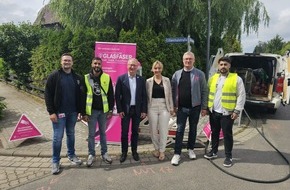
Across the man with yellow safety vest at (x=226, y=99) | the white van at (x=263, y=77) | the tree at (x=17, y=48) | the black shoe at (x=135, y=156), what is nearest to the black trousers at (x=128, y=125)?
the black shoe at (x=135, y=156)

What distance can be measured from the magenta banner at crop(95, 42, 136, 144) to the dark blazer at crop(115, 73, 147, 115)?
0.90m

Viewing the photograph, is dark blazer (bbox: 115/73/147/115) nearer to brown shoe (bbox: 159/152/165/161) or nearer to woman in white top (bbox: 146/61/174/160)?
woman in white top (bbox: 146/61/174/160)

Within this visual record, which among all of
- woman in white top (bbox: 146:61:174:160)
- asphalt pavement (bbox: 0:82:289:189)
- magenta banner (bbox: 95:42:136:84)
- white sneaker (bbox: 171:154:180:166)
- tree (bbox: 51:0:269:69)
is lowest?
asphalt pavement (bbox: 0:82:289:189)

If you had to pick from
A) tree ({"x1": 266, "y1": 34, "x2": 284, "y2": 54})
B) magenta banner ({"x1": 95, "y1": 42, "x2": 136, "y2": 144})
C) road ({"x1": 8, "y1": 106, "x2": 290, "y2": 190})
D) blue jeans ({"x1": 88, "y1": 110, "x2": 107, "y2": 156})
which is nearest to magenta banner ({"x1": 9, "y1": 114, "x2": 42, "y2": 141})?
magenta banner ({"x1": 95, "y1": 42, "x2": 136, "y2": 144})

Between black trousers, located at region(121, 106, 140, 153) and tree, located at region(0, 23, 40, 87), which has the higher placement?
tree, located at region(0, 23, 40, 87)

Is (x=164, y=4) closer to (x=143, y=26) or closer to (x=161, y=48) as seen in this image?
(x=143, y=26)

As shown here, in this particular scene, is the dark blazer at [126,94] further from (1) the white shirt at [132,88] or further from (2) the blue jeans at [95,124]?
(2) the blue jeans at [95,124]

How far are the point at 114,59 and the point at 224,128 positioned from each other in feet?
8.24

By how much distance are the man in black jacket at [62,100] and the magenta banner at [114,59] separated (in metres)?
1.20

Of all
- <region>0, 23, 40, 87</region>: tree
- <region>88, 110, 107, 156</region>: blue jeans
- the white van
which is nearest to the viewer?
<region>88, 110, 107, 156</region>: blue jeans

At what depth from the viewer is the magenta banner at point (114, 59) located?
567 cm

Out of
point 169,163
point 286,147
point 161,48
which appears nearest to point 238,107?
point 169,163

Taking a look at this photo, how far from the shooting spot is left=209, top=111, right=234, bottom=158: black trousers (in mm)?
4707

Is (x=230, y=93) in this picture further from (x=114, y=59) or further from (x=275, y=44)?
(x=275, y=44)
